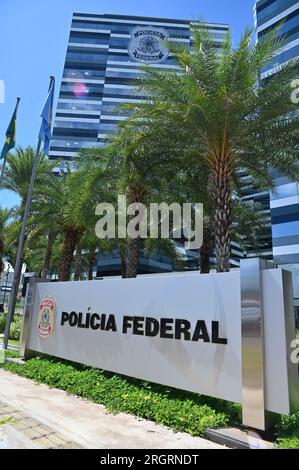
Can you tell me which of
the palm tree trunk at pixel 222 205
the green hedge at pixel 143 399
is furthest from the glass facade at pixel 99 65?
the green hedge at pixel 143 399

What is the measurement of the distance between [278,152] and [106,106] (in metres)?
70.2

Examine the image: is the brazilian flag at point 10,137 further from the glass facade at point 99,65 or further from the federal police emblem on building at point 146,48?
the federal police emblem on building at point 146,48

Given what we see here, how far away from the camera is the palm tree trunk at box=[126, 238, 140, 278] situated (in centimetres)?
1430

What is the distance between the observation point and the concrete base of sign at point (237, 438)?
467cm

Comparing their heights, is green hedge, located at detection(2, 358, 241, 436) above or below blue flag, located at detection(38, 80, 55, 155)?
below

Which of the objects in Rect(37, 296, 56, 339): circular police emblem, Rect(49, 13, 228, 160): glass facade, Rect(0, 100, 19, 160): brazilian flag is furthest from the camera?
Rect(49, 13, 228, 160): glass facade

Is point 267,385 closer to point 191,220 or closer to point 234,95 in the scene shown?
point 234,95

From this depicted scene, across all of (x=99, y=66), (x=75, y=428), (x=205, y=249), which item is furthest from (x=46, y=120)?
(x=99, y=66)

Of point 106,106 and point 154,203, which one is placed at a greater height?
point 106,106

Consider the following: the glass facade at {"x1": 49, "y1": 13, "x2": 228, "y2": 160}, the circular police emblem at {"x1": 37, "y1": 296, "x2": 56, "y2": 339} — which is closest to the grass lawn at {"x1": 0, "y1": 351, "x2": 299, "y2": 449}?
the circular police emblem at {"x1": 37, "y1": 296, "x2": 56, "y2": 339}

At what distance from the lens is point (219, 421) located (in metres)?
5.35

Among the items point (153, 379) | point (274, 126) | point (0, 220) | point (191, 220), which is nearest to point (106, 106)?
point (0, 220)

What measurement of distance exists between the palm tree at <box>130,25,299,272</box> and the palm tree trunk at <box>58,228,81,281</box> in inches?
345

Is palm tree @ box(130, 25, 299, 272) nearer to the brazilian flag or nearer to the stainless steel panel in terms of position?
the stainless steel panel
